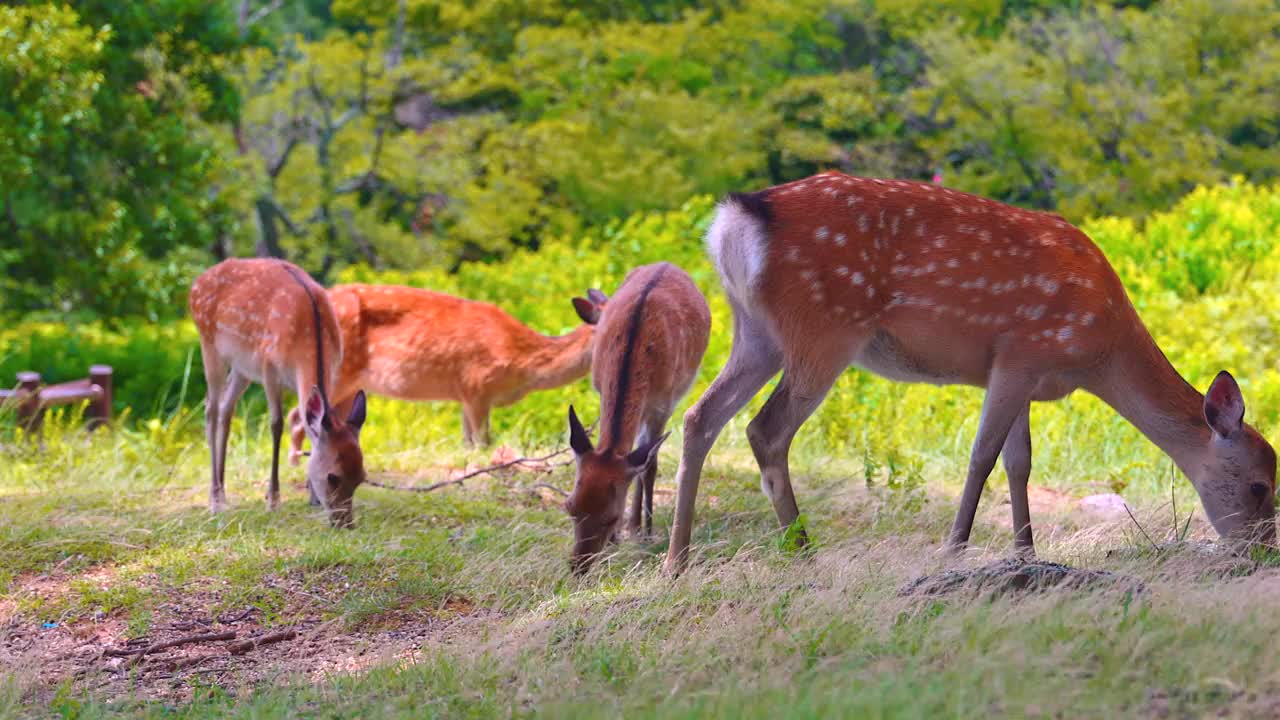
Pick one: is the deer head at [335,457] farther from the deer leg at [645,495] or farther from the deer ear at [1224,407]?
the deer ear at [1224,407]

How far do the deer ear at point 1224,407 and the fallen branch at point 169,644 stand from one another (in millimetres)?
3696

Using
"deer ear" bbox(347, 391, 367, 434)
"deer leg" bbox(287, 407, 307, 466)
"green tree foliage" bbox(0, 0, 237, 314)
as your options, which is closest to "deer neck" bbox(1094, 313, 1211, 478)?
"deer ear" bbox(347, 391, 367, 434)

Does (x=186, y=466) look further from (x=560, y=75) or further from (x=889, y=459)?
(x=560, y=75)

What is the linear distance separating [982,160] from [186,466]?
13.9 meters

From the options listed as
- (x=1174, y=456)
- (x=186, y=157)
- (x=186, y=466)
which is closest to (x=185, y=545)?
(x=186, y=466)

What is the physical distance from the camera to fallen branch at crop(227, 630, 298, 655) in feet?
16.1

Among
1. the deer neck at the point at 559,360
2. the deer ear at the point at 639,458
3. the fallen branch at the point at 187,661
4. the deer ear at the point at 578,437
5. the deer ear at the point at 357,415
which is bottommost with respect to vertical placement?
the fallen branch at the point at 187,661

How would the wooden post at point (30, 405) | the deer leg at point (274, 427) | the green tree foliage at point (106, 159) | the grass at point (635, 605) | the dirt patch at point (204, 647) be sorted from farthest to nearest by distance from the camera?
the green tree foliage at point (106, 159) < the wooden post at point (30, 405) < the deer leg at point (274, 427) < the dirt patch at point (204, 647) < the grass at point (635, 605)

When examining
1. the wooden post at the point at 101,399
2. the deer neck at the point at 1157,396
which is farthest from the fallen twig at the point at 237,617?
the wooden post at the point at 101,399

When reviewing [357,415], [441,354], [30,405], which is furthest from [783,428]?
[30,405]

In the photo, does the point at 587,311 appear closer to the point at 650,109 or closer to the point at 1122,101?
the point at 1122,101

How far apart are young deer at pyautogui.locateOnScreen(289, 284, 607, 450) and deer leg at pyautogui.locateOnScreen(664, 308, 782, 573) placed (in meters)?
3.25

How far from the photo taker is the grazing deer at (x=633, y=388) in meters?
5.54

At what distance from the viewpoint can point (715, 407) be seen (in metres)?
5.57
